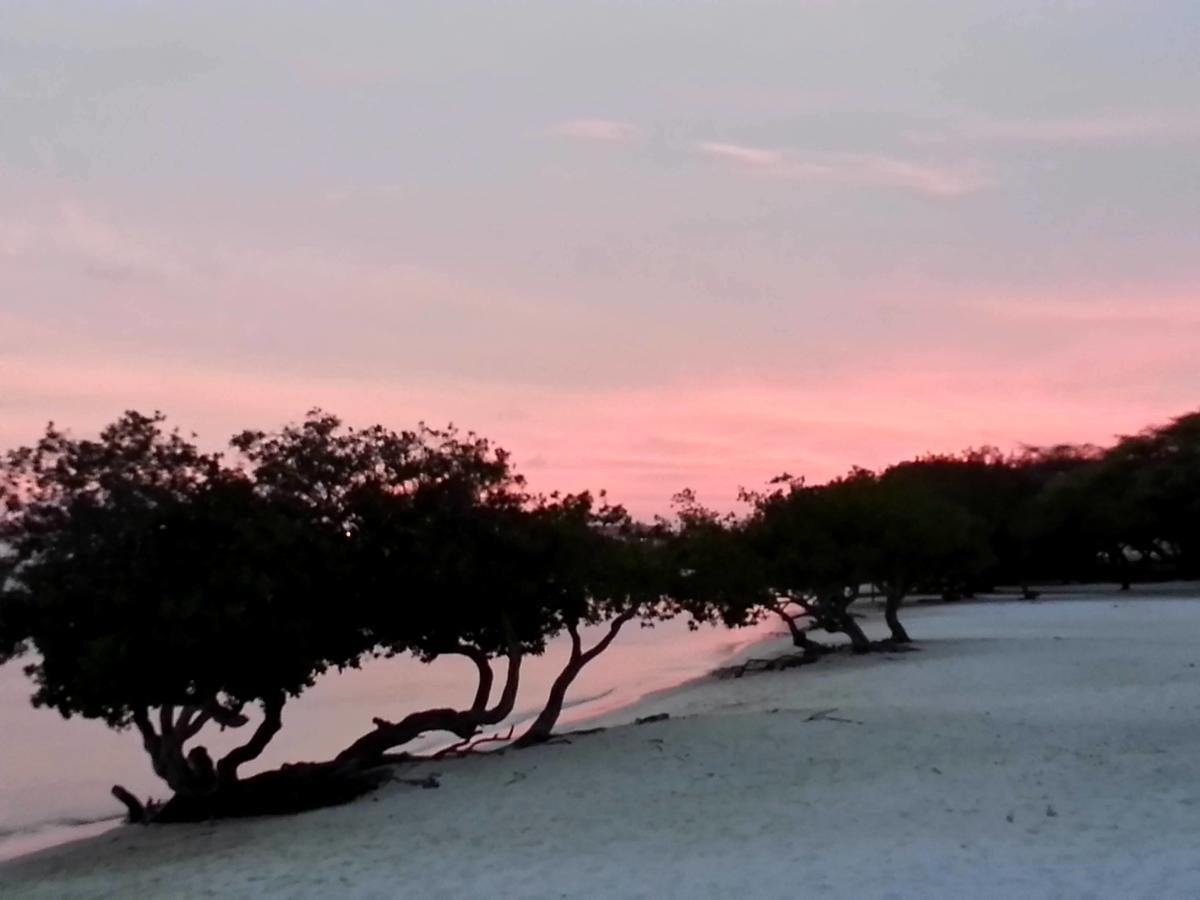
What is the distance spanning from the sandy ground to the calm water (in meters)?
6.51

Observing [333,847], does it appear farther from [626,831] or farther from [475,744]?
[475,744]

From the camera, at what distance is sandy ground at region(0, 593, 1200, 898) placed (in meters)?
10.2

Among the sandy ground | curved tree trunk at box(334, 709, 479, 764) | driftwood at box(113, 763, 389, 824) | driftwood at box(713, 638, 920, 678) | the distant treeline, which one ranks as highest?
the distant treeline

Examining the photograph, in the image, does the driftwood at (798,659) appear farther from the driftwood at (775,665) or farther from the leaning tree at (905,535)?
the leaning tree at (905,535)

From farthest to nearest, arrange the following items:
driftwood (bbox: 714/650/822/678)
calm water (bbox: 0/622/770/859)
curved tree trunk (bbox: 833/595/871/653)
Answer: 1. driftwood (bbox: 714/650/822/678)
2. curved tree trunk (bbox: 833/595/871/653)
3. calm water (bbox: 0/622/770/859)

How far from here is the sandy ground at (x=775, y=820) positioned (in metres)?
10.2

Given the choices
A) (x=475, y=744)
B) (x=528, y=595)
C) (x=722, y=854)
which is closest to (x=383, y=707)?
(x=475, y=744)

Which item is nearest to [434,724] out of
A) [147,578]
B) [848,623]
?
[147,578]

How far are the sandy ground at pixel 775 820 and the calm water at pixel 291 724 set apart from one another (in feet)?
21.3

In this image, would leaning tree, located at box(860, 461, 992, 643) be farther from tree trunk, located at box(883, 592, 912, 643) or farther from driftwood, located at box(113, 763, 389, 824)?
driftwood, located at box(113, 763, 389, 824)

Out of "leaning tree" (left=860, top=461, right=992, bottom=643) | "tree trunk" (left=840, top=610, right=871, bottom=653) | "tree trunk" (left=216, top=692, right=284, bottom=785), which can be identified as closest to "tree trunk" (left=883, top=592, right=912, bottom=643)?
"leaning tree" (left=860, top=461, right=992, bottom=643)

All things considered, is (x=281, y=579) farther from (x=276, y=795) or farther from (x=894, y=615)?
(x=894, y=615)

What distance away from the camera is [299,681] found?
15984 millimetres

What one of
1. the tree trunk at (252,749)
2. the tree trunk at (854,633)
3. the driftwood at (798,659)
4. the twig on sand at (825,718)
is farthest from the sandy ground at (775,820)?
the driftwood at (798,659)
